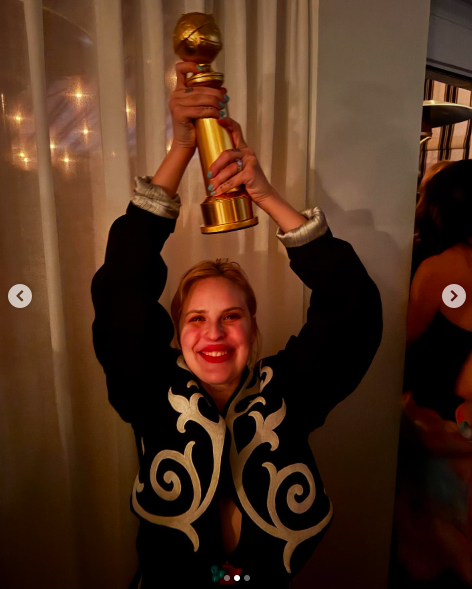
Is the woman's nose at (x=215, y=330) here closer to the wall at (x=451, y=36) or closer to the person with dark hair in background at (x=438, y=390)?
the person with dark hair in background at (x=438, y=390)

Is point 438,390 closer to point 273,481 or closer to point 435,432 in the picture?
point 435,432

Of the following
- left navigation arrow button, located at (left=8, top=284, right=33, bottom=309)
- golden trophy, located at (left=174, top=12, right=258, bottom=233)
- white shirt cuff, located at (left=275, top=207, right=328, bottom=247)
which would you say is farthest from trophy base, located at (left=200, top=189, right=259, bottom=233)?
left navigation arrow button, located at (left=8, top=284, right=33, bottom=309)

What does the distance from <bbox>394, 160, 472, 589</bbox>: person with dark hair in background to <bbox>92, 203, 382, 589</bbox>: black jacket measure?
54 centimetres

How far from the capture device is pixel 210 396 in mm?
679

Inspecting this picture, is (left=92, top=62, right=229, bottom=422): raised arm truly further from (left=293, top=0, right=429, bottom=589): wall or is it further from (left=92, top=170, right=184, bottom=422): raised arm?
(left=293, top=0, right=429, bottom=589): wall

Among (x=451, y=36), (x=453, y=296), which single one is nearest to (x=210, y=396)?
(x=453, y=296)

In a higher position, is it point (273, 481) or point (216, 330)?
point (216, 330)

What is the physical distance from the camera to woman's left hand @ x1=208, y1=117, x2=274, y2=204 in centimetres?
52

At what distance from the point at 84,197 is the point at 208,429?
505 mm

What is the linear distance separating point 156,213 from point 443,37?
1046mm

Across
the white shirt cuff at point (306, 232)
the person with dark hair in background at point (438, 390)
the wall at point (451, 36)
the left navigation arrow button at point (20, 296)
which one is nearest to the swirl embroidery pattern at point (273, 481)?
the white shirt cuff at point (306, 232)

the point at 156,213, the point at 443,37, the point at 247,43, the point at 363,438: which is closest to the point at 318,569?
the point at 363,438

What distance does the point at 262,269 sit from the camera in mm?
950

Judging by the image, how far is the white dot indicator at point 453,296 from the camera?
1075 mm
